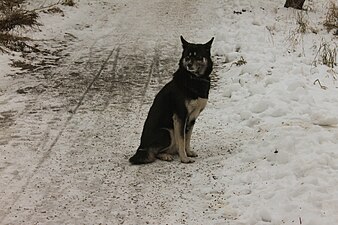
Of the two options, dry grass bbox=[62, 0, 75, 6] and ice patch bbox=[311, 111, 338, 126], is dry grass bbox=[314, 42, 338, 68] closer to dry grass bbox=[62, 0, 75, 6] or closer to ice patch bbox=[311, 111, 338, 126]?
ice patch bbox=[311, 111, 338, 126]

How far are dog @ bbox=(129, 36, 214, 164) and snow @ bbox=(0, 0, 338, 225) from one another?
24 centimetres

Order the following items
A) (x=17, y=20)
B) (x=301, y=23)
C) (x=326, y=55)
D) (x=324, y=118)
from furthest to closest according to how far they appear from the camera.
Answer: (x=301, y=23)
(x=17, y=20)
(x=326, y=55)
(x=324, y=118)

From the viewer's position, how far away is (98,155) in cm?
648

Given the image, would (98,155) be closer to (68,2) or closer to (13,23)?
(13,23)

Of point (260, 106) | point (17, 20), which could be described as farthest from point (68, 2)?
point (260, 106)

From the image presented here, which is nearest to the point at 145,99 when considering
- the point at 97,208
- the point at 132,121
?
the point at 132,121

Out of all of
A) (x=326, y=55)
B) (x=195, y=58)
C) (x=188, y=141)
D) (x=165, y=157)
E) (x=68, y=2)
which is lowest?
(x=68, y=2)

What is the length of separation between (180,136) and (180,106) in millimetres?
394

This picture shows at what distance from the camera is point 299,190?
191 inches

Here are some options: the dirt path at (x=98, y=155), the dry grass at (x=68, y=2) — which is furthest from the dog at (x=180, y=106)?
the dry grass at (x=68, y=2)

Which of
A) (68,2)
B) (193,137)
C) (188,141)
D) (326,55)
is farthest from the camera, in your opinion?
(68,2)

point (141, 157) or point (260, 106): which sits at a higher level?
point (260, 106)

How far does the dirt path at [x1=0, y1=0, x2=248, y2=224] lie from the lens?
5.00m

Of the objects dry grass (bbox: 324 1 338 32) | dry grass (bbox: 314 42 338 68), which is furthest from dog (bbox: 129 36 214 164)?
dry grass (bbox: 324 1 338 32)
